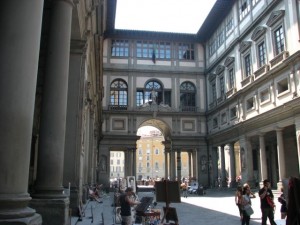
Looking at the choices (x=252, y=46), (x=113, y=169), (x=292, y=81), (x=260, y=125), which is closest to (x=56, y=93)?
(x=292, y=81)

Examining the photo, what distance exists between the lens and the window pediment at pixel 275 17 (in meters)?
27.6

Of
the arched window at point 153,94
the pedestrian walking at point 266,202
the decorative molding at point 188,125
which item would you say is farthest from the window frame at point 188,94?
the pedestrian walking at point 266,202

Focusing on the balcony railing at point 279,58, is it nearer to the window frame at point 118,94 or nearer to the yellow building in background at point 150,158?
the window frame at point 118,94

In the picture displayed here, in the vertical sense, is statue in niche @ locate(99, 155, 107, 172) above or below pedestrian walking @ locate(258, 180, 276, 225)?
above

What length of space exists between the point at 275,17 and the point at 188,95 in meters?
20.0

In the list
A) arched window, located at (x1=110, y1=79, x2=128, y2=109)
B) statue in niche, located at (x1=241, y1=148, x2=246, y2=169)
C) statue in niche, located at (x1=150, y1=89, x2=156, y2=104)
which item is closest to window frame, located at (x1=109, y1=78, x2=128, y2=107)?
arched window, located at (x1=110, y1=79, x2=128, y2=109)

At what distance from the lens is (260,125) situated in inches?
1219

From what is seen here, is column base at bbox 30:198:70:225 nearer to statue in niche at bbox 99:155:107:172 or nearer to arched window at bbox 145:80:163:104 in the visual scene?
statue in niche at bbox 99:155:107:172

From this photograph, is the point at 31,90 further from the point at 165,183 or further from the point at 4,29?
the point at 165,183

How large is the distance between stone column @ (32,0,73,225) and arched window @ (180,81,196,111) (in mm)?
38846

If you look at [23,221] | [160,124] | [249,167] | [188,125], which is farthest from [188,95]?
[23,221]

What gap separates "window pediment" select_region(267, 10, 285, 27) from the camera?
90.5ft

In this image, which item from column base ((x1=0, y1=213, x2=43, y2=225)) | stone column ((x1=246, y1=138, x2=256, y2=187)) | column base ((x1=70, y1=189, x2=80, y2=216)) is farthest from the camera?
stone column ((x1=246, y1=138, x2=256, y2=187))

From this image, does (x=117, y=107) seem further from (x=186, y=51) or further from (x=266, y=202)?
(x=266, y=202)
